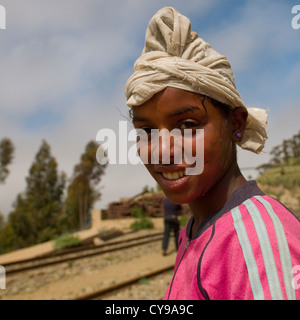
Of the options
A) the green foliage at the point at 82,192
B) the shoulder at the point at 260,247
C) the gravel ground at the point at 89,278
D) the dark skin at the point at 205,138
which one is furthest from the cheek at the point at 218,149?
the green foliage at the point at 82,192

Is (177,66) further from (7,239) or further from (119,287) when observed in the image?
(7,239)

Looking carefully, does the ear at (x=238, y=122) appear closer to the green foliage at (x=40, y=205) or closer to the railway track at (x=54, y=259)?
the railway track at (x=54, y=259)

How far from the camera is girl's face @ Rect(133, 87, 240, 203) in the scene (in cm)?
113

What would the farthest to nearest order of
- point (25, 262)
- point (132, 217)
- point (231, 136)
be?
point (132, 217)
point (25, 262)
point (231, 136)

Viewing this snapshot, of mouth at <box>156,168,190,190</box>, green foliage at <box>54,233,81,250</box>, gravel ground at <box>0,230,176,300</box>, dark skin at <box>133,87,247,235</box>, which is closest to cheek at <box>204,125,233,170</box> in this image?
dark skin at <box>133,87,247,235</box>

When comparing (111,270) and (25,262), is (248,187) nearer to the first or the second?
(111,270)

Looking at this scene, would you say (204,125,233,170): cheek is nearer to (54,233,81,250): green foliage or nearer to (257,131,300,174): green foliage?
(54,233,81,250): green foliage

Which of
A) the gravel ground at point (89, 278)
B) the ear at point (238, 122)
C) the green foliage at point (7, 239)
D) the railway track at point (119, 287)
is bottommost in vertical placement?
the green foliage at point (7, 239)

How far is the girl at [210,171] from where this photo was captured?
33.9 inches

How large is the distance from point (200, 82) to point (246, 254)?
2.20ft

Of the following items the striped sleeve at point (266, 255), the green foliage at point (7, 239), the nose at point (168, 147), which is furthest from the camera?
the green foliage at point (7, 239)


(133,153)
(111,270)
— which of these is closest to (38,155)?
(111,270)

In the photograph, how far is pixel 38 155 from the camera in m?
36.7
